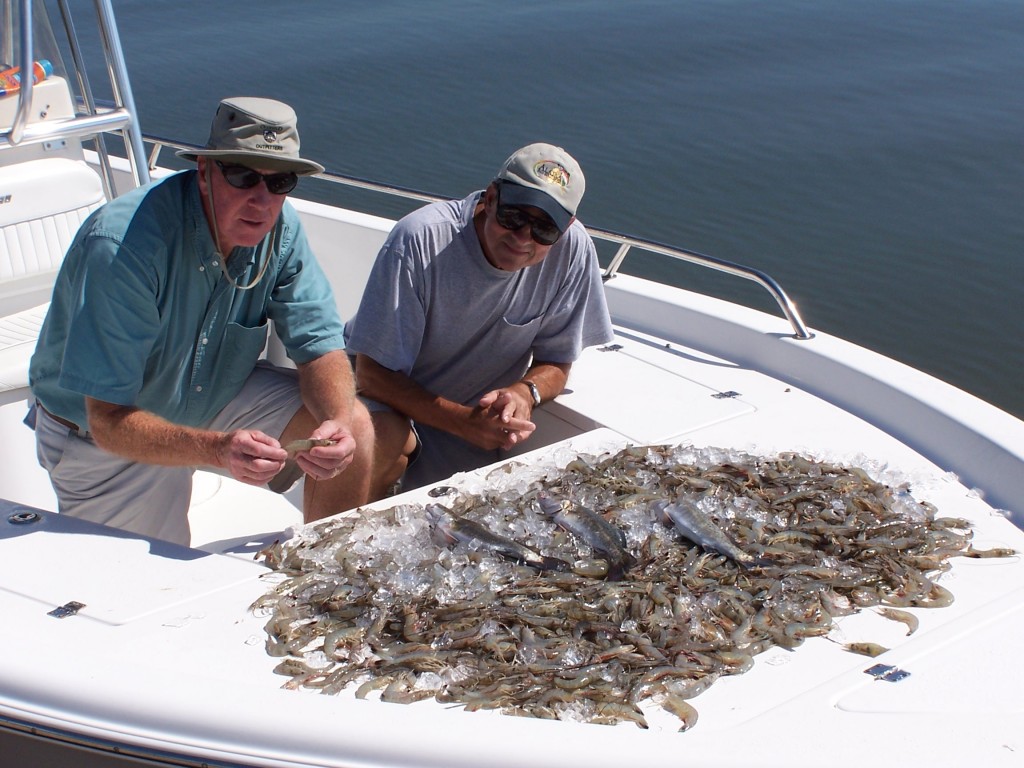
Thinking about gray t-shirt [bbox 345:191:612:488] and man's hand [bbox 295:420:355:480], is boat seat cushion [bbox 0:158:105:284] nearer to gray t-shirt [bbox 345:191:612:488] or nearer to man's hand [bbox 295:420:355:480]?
gray t-shirt [bbox 345:191:612:488]

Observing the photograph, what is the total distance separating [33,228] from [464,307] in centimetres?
195

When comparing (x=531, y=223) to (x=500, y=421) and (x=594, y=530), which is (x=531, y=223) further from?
(x=594, y=530)

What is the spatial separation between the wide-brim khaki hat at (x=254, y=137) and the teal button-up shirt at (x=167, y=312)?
21 cm

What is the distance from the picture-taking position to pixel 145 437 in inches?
106

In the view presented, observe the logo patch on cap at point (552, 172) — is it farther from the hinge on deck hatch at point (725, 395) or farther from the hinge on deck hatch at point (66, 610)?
the hinge on deck hatch at point (66, 610)

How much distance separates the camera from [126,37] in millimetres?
14469

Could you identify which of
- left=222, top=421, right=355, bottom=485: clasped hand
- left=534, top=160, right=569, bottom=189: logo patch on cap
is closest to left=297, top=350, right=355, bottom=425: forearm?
left=222, top=421, right=355, bottom=485: clasped hand

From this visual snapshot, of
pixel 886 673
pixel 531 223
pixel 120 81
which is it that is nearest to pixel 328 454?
pixel 531 223

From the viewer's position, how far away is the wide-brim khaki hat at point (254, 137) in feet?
8.87

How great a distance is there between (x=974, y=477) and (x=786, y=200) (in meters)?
7.81

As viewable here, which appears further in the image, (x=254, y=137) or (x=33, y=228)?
(x=33, y=228)

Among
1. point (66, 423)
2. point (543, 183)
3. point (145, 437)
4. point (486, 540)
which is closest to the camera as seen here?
point (486, 540)

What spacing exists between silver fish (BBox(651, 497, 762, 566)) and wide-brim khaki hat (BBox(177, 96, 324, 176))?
131cm

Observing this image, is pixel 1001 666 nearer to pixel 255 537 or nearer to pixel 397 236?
pixel 255 537
